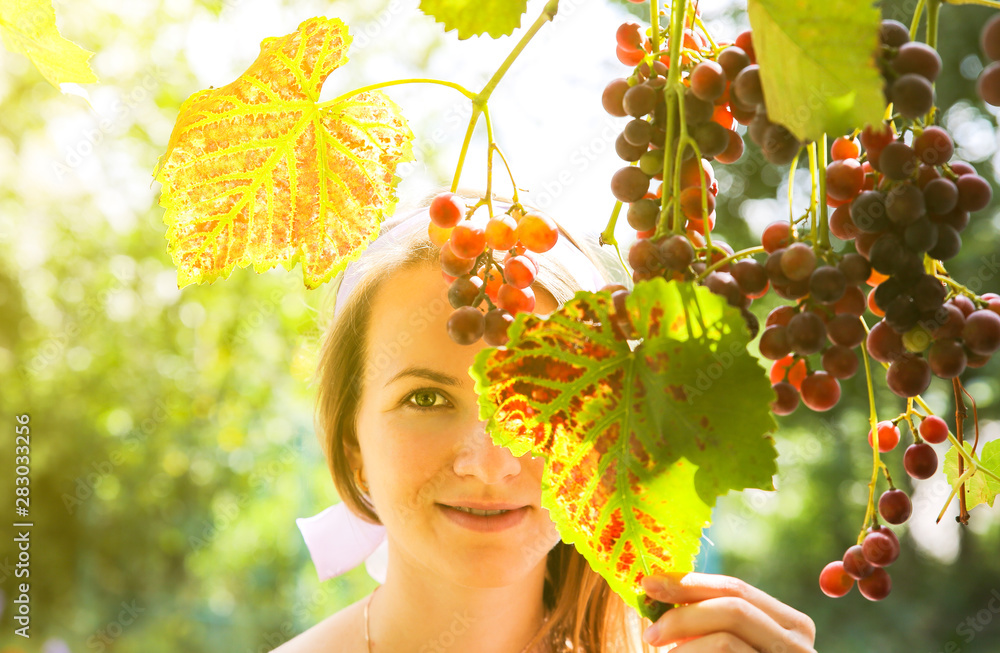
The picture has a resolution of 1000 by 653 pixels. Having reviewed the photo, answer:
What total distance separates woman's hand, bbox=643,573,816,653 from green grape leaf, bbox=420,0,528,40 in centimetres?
20

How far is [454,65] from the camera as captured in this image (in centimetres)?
296

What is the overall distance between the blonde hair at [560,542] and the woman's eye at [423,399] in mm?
161

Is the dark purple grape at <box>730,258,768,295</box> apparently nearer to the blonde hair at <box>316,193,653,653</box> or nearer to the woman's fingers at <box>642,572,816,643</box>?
the woman's fingers at <box>642,572,816,643</box>

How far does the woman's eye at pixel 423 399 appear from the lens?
0.77m

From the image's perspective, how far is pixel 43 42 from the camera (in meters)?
0.36

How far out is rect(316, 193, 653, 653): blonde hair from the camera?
0.95 m

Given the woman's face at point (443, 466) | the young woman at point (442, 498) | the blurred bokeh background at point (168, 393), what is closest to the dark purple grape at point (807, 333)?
the young woman at point (442, 498)

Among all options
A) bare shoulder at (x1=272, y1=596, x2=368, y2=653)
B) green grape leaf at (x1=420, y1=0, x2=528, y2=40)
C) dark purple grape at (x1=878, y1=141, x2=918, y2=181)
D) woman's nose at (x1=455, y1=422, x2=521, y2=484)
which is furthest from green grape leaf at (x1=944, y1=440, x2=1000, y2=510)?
bare shoulder at (x1=272, y1=596, x2=368, y2=653)

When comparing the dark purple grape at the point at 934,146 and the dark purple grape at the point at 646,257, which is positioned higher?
the dark purple grape at the point at 934,146

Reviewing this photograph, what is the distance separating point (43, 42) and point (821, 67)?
1.08ft

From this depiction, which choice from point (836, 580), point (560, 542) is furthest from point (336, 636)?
point (836, 580)

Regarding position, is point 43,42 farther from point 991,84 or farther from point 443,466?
point 443,466

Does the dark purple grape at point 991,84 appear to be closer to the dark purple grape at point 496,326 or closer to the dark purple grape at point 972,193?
the dark purple grape at point 972,193

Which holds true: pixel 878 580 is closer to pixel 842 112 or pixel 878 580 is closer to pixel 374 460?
pixel 842 112
